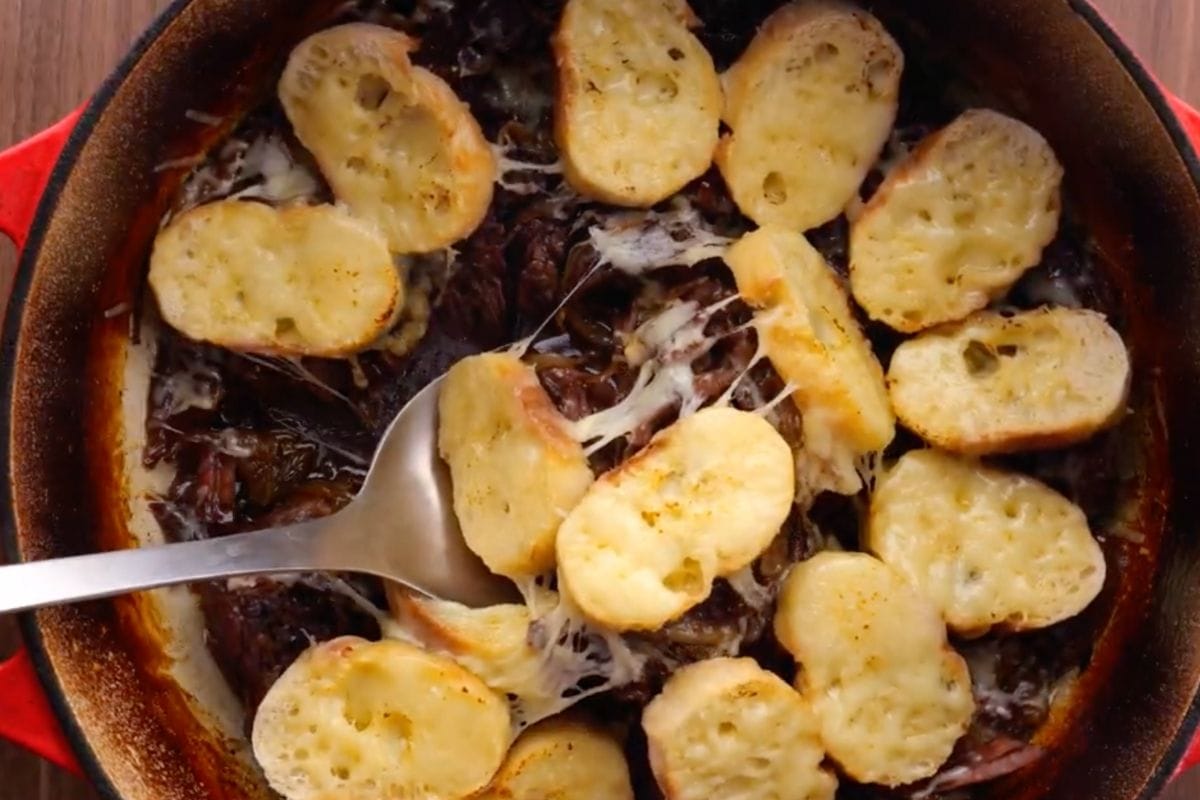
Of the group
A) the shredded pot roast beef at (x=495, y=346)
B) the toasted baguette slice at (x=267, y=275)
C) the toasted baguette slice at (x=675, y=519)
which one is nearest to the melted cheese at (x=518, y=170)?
the shredded pot roast beef at (x=495, y=346)

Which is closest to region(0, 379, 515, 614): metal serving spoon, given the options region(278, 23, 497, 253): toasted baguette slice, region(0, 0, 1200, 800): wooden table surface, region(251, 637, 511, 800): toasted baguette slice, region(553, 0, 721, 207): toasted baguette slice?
region(251, 637, 511, 800): toasted baguette slice

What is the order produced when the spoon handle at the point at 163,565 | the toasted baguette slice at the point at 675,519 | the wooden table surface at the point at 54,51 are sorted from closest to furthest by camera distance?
the spoon handle at the point at 163,565 → the toasted baguette slice at the point at 675,519 → the wooden table surface at the point at 54,51

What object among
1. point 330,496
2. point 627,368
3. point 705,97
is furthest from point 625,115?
point 330,496

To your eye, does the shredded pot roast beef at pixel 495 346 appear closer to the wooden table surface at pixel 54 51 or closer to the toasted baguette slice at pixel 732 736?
the toasted baguette slice at pixel 732 736

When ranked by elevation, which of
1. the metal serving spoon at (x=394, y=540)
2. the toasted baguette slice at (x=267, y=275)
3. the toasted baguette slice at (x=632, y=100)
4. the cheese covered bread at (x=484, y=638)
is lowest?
the cheese covered bread at (x=484, y=638)

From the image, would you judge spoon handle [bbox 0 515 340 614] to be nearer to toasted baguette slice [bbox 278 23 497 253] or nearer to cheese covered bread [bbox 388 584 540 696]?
cheese covered bread [bbox 388 584 540 696]

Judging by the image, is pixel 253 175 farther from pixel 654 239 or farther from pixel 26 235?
pixel 654 239
